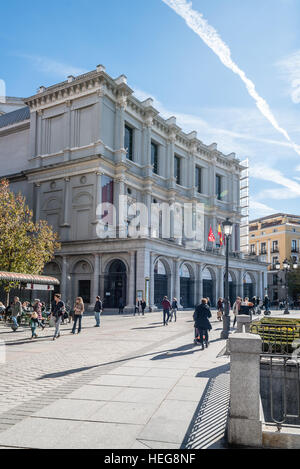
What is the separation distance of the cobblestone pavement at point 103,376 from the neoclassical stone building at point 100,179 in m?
20.4

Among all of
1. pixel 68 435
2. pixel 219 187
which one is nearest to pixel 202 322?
pixel 68 435

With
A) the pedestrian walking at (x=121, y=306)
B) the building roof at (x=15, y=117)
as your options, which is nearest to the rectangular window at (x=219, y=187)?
the building roof at (x=15, y=117)

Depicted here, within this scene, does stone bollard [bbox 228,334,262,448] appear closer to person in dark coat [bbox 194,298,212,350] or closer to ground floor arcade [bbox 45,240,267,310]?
person in dark coat [bbox 194,298,212,350]

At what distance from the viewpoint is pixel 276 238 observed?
77.8 meters

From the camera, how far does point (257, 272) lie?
59.2m

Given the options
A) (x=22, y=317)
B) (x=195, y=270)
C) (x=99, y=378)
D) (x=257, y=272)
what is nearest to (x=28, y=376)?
(x=99, y=378)

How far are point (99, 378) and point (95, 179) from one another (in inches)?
1256

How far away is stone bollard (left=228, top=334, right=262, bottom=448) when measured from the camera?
4.84m

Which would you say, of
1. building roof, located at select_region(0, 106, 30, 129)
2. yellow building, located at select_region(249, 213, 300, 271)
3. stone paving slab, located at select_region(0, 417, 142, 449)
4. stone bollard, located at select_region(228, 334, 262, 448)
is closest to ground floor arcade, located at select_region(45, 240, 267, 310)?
building roof, located at select_region(0, 106, 30, 129)

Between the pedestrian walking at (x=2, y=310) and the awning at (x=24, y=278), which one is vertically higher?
the awning at (x=24, y=278)

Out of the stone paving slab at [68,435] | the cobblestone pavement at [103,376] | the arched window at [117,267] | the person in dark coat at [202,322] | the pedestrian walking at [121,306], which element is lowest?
the pedestrian walking at [121,306]

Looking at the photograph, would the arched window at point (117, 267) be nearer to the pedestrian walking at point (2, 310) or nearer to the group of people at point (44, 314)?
the group of people at point (44, 314)

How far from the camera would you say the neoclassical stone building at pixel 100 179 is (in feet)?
120
